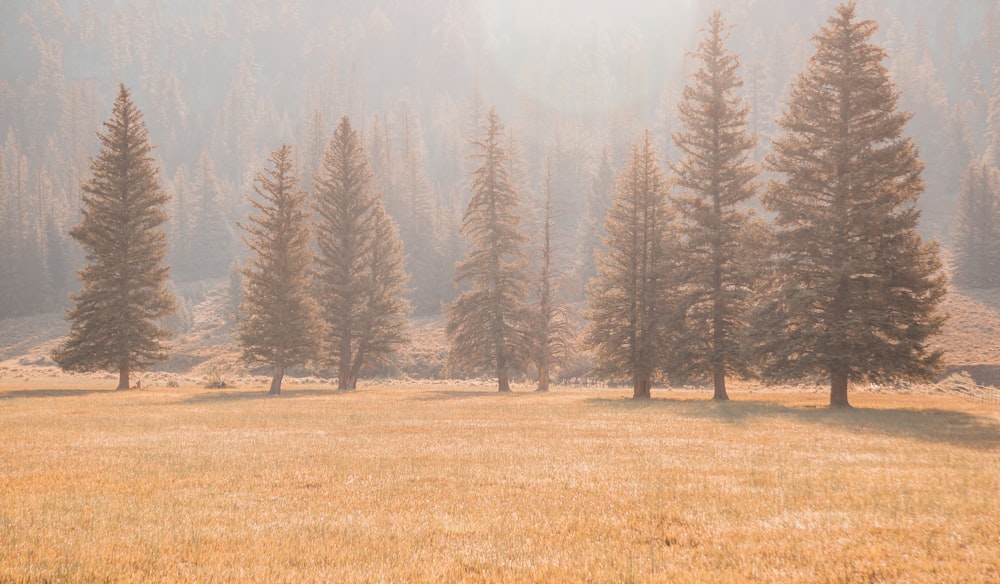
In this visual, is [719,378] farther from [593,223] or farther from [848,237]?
[593,223]

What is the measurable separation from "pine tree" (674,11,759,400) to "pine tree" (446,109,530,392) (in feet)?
43.3

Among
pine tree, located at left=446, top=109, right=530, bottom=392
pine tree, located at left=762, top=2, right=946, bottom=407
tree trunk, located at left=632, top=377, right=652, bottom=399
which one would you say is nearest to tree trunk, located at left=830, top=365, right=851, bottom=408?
pine tree, located at left=762, top=2, right=946, bottom=407

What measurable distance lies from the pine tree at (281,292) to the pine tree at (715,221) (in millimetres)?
22365

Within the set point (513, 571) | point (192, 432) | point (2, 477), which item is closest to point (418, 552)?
point (513, 571)

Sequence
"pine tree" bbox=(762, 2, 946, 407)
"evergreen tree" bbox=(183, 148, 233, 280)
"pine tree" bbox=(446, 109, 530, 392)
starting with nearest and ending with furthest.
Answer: "pine tree" bbox=(762, 2, 946, 407) → "pine tree" bbox=(446, 109, 530, 392) → "evergreen tree" bbox=(183, 148, 233, 280)

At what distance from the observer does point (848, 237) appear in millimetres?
25297

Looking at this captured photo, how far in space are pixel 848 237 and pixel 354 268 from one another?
3084 cm

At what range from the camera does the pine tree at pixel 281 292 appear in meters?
36.8

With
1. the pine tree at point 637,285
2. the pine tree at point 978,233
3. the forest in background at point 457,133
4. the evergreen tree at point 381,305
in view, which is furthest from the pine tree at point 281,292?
the pine tree at point 978,233

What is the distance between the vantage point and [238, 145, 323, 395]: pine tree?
3681 cm

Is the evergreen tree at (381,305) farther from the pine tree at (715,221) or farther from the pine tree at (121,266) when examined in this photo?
the pine tree at (715,221)

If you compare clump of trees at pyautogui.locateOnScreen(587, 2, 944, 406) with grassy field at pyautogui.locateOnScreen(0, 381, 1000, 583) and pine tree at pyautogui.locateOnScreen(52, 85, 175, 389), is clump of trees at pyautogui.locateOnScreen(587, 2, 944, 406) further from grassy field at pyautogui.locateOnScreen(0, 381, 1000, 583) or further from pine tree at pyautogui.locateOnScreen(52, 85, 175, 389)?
pine tree at pyautogui.locateOnScreen(52, 85, 175, 389)

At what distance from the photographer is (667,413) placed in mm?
22625

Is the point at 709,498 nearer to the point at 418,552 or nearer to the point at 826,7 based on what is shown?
the point at 418,552
